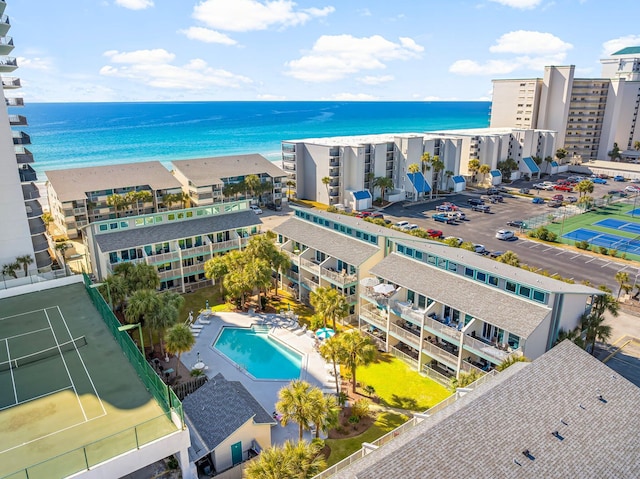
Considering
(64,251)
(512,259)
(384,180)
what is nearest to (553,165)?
(384,180)

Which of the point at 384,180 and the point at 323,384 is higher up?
the point at 384,180

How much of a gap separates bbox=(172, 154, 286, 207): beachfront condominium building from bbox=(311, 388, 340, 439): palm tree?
60.9m

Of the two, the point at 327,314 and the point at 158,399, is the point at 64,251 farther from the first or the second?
the point at 158,399

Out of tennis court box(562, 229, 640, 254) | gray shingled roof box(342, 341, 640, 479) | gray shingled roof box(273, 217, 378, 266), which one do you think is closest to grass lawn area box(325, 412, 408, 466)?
gray shingled roof box(342, 341, 640, 479)

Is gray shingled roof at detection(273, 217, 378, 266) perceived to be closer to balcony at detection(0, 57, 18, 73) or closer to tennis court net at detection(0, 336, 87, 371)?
tennis court net at detection(0, 336, 87, 371)

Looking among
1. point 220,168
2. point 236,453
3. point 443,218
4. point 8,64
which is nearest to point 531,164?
point 443,218

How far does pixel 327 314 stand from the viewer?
36406 mm

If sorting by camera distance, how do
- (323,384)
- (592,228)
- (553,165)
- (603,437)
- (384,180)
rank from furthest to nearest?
1. (553,165)
2. (384,180)
3. (592,228)
4. (323,384)
5. (603,437)

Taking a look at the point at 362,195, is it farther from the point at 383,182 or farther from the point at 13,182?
the point at 13,182

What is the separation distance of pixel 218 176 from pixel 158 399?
67.0 metres

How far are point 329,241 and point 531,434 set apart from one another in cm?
2931

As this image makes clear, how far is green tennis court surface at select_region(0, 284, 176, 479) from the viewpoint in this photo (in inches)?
714

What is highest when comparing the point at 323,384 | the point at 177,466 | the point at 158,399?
the point at 158,399

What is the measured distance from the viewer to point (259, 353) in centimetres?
3981
